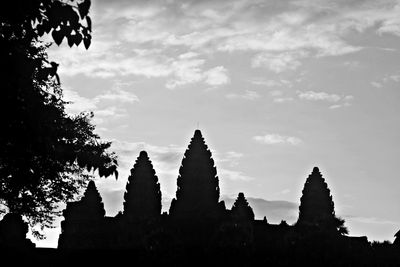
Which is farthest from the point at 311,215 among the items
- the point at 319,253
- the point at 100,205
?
the point at 319,253

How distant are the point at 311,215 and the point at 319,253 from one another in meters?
44.3

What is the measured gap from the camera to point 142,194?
71.2m

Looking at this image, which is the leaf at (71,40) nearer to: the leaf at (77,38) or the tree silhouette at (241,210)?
the leaf at (77,38)

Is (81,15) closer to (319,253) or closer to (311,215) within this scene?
(319,253)

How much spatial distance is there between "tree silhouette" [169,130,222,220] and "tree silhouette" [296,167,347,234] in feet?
29.8

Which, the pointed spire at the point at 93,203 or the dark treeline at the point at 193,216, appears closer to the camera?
the dark treeline at the point at 193,216

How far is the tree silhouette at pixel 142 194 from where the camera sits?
2766 inches

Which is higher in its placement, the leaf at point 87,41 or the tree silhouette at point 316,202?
the tree silhouette at point 316,202

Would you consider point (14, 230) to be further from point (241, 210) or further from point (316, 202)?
point (316, 202)

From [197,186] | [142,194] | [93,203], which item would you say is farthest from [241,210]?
[93,203]

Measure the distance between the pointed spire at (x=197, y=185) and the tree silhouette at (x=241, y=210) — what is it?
3076 millimetres

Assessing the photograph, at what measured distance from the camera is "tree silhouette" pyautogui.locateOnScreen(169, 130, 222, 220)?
71.6 metres

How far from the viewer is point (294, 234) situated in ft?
182

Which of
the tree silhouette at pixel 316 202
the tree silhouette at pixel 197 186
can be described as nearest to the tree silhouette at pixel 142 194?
the tree silhouette at pixel 197 186
